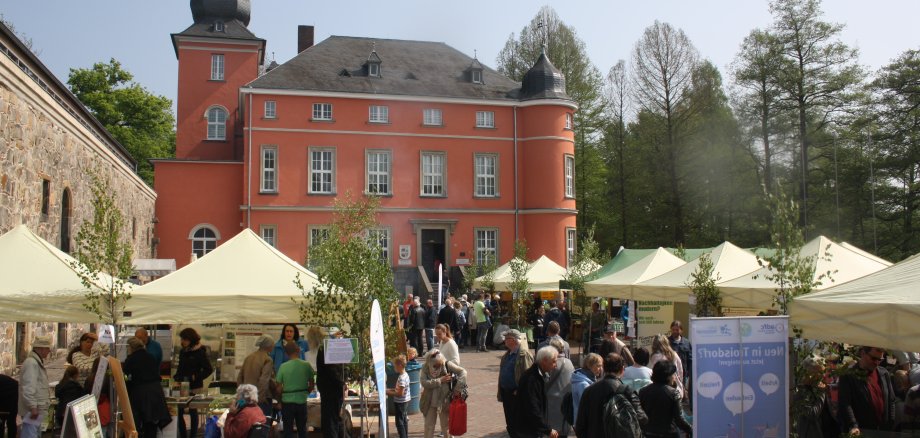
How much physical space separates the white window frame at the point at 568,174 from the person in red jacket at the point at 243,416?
3303 centimetres

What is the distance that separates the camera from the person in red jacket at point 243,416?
304 inches

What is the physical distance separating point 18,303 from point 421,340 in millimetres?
13895

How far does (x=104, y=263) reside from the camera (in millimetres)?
9984

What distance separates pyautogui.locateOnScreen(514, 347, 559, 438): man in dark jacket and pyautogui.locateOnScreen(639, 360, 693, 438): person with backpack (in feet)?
3.11

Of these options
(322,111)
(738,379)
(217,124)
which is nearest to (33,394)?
(738,379)

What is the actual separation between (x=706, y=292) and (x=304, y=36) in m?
36.8

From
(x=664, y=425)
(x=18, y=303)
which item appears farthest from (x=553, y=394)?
(x=18, y=303)

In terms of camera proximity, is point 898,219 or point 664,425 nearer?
point 664,425

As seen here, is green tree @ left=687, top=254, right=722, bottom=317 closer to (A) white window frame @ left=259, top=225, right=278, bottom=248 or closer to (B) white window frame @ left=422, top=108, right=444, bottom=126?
(A) white window frame @ left=259, top=225, right=278, bottom=248

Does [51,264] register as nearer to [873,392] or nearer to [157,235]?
[873,392]

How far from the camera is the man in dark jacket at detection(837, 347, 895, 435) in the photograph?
7.53 metres

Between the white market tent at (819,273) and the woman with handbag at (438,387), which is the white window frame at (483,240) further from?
the woman with handbag at (438,387)

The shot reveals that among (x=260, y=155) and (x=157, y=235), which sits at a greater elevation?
(x=260, y=155)

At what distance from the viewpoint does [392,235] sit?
1510 inches
